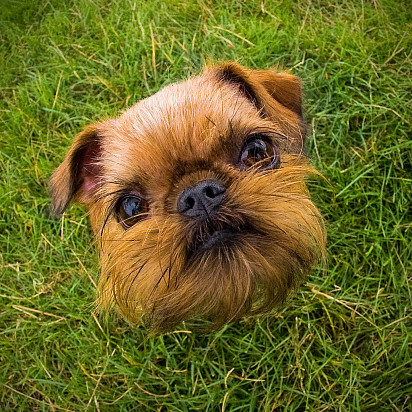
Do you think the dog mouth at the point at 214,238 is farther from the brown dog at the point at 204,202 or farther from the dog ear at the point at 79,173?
the dog ear at the point at 79,173

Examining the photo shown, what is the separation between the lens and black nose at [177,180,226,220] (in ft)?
6.72

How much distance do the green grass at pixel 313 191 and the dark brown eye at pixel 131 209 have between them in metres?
1.37

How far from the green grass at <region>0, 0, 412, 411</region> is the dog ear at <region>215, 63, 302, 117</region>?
2.43 ft

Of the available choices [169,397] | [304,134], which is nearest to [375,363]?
[169,397]

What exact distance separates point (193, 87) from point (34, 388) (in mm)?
2936

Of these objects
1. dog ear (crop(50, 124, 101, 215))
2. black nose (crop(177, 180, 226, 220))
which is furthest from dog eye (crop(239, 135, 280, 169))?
dog ear (crop(50, 124, 101, 215))

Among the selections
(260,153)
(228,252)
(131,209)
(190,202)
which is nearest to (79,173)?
(131,209)

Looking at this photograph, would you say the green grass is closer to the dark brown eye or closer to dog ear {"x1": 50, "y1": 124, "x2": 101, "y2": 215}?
dog ear {"x1": 50, "y1": 124, "x2": 101, "y2": 215}

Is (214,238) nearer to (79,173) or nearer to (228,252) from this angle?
(228,252)

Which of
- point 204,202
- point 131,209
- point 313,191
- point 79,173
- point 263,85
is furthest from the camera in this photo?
point 313,191

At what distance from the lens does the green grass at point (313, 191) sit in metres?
3.45

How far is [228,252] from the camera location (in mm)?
2082

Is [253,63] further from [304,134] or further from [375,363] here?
[375,363]

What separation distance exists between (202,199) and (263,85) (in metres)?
1.10
